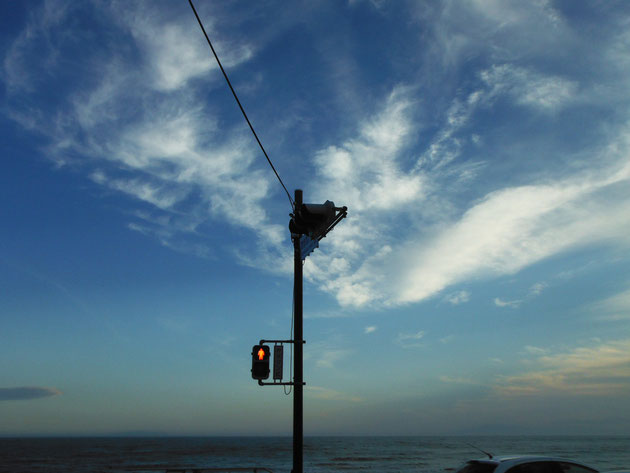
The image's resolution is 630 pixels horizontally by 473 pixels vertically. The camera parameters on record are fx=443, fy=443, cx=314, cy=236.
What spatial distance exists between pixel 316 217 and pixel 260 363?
9.41 feet

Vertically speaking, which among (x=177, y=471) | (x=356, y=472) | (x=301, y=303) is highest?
(x=301, y=303)

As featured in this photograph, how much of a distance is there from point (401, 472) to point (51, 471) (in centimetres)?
3783

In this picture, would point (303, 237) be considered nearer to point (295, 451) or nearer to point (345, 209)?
point (345, 209)

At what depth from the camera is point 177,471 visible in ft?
33.9

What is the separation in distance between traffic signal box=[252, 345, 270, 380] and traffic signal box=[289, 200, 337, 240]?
231 cm

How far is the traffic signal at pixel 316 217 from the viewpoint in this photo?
267 inches

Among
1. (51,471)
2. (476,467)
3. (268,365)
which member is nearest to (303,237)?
(268,365)

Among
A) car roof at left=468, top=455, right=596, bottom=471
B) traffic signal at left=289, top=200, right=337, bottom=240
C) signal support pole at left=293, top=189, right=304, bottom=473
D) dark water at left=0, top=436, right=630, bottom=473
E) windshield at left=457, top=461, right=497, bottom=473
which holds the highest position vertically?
traffic signal at left=289, top=200, right=337, bottom=240

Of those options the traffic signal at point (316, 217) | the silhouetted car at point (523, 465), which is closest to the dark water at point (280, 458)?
the silhouetted car at point (523, 465)

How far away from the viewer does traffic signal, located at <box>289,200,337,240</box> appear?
6788 millimetres

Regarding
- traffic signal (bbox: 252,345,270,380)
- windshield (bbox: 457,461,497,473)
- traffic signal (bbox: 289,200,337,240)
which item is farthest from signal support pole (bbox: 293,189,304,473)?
windshield (bbox: 457,461,497,473)

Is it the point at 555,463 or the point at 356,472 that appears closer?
the point at 555,463

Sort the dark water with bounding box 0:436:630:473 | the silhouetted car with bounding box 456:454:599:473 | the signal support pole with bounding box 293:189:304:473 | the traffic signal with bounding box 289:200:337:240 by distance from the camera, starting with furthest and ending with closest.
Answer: the dark water with bounding box 0:436:630:473, the signal support pole with bounding box 293:189:304:473, the traffic signal with bounding box 289:200:337:240, the silhouetted car with bounding box 456:454:599:473

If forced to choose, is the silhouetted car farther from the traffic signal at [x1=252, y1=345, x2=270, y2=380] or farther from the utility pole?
the traffic signal at [x1=252, y1=345, x2=270, y2=380]
